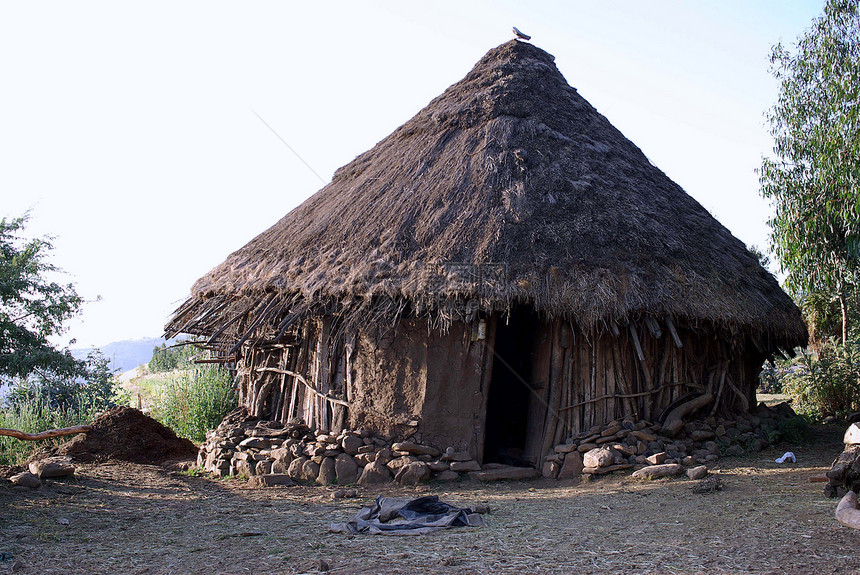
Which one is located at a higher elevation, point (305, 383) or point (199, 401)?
point (305, 383)

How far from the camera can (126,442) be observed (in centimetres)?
924

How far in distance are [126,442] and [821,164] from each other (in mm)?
10745

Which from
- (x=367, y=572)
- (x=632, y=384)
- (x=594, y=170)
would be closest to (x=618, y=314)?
(x=632, y=384)

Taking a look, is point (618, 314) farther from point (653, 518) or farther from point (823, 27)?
point (823, 27)

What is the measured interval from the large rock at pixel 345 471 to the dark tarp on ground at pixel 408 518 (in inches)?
67.9

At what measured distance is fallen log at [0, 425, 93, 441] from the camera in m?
7.10

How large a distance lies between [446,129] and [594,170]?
2061 millimetres

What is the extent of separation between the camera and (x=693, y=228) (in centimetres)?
888

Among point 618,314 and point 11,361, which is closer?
point 618,314

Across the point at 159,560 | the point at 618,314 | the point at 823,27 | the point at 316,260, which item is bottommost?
the point at 159,560

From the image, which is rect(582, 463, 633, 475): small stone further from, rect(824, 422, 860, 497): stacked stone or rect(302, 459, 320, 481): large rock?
rect(302, 459, 320, 481): large rock

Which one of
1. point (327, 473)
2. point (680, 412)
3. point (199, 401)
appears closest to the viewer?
point (327, 473)

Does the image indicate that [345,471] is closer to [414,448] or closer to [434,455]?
[414,448]

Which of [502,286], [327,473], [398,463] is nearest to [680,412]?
[502,286]
